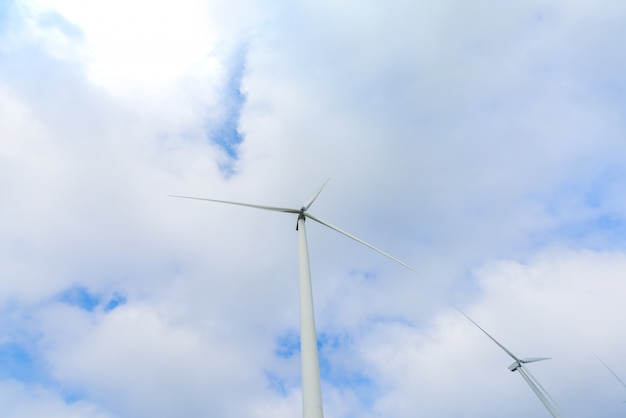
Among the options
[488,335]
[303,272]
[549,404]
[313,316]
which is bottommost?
[313,316]

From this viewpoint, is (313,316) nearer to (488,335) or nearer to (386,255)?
(386,255)

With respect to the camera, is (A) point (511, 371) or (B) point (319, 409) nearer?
(B) point (319, 409)

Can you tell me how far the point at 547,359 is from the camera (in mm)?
94125

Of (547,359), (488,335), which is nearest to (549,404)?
(488,335)

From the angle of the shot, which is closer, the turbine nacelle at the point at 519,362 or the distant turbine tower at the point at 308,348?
the distant turbine tower at the point at 308,348

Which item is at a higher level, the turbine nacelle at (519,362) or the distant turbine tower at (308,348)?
the turbine nacelle at (519,362)

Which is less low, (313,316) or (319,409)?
(313,316)

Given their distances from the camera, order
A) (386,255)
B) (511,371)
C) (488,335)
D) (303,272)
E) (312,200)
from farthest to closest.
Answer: (511,371) → (488,335) → (312,200) → (386,255) → (303,272)

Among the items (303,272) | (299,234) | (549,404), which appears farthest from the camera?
(549,404)

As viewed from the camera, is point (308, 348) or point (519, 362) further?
point (519, 362)

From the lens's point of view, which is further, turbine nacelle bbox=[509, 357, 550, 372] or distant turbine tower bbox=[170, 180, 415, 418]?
turbine nacelle bbox=[509, 357, 550, 372]

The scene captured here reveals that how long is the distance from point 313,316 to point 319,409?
6.56 meters

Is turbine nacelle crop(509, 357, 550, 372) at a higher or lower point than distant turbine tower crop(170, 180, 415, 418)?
higher

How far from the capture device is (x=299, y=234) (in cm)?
3853
